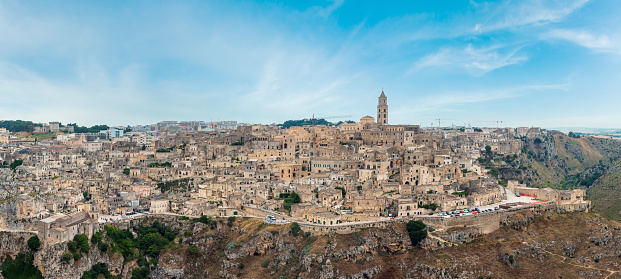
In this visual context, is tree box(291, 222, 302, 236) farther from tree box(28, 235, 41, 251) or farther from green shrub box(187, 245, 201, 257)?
tree box(28, 235, 41, 251)

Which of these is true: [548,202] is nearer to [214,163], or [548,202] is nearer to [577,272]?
[577,272]

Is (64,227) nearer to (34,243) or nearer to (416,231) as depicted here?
(34,243)

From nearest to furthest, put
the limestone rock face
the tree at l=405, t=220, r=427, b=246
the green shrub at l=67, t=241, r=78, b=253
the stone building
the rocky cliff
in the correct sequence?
the limestone rock face → the rocky cliff → the stone building → the green shrub at l=67, t=241, r=78, b=253 → the tree at l=405, t=220, r=427, b=246

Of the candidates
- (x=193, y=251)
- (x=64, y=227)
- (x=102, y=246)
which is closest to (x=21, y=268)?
(x=64, y=227)

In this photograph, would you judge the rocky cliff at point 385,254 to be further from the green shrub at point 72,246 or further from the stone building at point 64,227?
the stone building at point 64,227

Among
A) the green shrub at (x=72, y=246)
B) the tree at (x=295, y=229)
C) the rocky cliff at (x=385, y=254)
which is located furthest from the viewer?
the tree at (x=295, y=229)

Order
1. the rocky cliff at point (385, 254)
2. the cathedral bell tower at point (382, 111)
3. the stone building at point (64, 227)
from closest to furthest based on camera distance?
1. the rocky cliff at point (385, 254)
2. the stone building at point (64, 227)
3. the cathedral bell tower at point (382, 111)

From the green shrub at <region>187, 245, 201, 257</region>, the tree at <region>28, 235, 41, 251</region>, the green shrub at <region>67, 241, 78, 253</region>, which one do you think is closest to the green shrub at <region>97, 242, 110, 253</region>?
the green shrub at <region>67, 241, 78, 253</region>

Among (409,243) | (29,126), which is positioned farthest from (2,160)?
(409,243)

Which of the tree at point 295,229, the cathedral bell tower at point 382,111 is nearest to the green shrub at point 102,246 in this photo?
the tree at point 295,229

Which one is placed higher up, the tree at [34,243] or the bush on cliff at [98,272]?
the tree at [34,243]

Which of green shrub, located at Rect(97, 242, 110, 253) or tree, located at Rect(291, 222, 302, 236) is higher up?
tree, located at Rect(291, 222, 302, 236)
